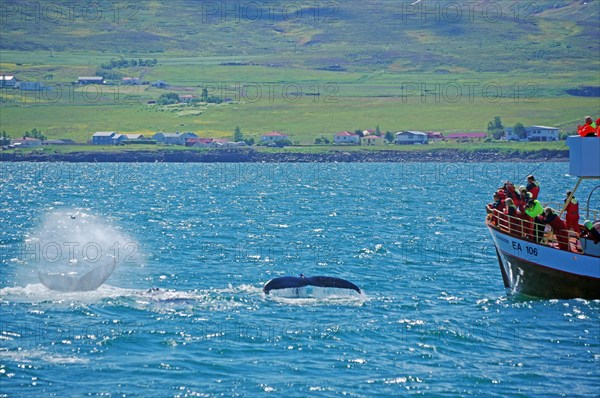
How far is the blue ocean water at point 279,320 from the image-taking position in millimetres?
26641

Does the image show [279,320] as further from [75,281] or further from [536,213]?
[536,213]

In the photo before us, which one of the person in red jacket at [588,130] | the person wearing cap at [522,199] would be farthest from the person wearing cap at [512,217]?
the person in red jacket at [588,130]

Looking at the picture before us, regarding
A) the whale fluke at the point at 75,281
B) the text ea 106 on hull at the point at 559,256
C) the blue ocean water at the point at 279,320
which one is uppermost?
the text ea 106 on hull at the point at 559,256

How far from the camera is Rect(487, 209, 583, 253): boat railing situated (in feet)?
119

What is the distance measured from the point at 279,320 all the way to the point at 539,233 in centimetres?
1062

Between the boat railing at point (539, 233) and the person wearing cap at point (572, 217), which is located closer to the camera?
the boat railing at point (539, 233)

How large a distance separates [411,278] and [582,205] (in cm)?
5097

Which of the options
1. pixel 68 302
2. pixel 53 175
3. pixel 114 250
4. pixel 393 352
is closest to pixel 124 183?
pixel 53 175

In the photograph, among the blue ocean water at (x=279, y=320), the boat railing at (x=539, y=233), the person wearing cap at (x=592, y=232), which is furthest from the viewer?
the boat railing at (x=539, y=233)

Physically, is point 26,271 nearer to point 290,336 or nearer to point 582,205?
point 290,336

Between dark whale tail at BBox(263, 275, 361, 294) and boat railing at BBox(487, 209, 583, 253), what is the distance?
6.23m

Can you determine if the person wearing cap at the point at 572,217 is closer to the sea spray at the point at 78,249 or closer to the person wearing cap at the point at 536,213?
the person wearing cap at the point at 536,213

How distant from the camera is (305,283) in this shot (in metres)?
37.2

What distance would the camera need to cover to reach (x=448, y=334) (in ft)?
103
